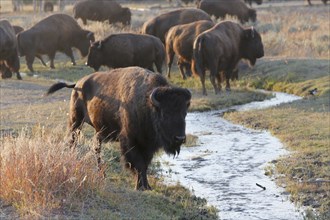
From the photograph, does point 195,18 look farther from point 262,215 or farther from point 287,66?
point 262,215

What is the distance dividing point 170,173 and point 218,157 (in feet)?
5.05

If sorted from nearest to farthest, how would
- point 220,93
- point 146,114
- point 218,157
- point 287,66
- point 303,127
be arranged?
1. point 146,114
2. point 218,157
3. point 303,127
4. point 220,93
5. point 287,66

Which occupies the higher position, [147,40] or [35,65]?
[147,40]

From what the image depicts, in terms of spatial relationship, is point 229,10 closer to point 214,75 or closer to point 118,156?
point 214,75

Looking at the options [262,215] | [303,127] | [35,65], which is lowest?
[35,65]

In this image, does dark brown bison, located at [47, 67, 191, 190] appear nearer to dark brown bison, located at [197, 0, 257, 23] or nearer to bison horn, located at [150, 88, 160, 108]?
bison horn, located at [150, 88, 160, 108]

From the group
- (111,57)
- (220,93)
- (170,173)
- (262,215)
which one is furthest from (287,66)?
(262,215)

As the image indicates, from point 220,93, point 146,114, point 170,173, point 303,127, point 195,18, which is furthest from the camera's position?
point 195,18

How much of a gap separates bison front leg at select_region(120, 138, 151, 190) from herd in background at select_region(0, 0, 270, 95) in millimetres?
10935

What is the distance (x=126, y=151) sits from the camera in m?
10.2

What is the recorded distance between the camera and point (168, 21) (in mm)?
27422

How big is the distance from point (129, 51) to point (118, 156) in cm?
995

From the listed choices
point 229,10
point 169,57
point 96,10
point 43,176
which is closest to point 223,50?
point 169,57

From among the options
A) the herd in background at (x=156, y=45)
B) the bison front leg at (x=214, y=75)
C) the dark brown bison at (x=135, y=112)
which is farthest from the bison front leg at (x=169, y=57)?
the dark brown bison at (x=135, y=112)
